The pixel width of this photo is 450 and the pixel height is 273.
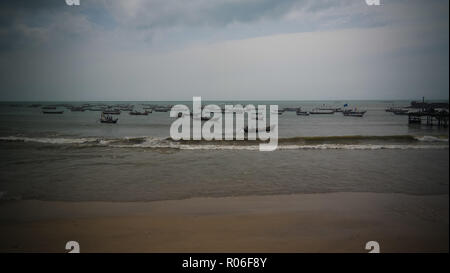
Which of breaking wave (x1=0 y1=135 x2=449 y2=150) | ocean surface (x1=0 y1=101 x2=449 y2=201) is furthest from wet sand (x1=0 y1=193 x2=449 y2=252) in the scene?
breaking wave (x1=0 y1=135 x2=449 y2=150)

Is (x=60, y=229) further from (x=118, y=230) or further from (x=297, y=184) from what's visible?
(x=297, y=184)

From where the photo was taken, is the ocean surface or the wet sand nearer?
the wet sand

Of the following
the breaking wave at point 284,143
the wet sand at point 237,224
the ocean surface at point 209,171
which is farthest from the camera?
Answer: the breaking wave at point 284,143

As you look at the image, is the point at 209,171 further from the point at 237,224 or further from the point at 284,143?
the point at 284,143

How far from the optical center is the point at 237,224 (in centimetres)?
477

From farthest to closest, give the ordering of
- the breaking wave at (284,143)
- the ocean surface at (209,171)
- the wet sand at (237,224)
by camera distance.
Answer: the breaking wave at (284,143) < the ocean surface at (209,171) < the wet sand at (237,224)

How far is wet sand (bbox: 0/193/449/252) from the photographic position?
156 inches

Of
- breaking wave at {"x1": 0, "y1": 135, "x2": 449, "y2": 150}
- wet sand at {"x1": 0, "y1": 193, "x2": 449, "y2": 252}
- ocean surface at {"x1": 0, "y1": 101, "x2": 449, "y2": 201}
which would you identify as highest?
breaking wave at {"x1": 0, "y1": 135, "x2": 449, "y2": 150}

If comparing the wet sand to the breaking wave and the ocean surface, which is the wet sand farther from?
the breaking wave

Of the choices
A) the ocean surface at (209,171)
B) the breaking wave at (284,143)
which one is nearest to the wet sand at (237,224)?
the ocean surface at (209,171)

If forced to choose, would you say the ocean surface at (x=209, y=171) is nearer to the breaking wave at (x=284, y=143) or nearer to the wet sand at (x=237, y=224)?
the breaking wave at (x=284, y=143)

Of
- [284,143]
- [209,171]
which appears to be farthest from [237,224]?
[284,143]

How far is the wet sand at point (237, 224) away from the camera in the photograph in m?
3.96
